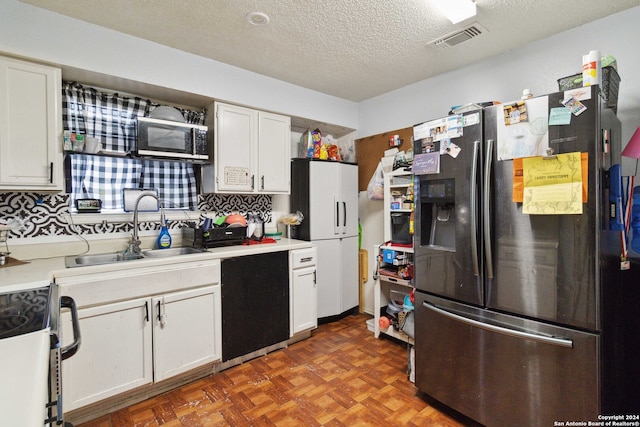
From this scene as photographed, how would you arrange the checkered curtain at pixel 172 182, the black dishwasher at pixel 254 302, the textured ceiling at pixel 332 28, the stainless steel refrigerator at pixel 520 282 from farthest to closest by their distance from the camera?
the checkered curtain at pixel 172 182 < the black dishwasher at pixel 254 302 < the textured ceiling at pixel 332 28 < the stainless steel refrigerator at pixel 520 282

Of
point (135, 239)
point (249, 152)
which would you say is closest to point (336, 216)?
point (249, 152)

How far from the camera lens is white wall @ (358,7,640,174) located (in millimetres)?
1896

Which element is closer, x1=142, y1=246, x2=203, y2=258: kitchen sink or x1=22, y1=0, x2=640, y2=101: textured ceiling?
x1=22, y1=0, x2=640, y2=101: textured ceiling

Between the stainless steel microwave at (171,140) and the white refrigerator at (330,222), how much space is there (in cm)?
104

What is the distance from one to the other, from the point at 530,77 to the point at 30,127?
11.3 ft

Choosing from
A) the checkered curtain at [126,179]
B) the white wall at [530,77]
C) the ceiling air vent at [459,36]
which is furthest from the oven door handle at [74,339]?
the white wall at [530,77]

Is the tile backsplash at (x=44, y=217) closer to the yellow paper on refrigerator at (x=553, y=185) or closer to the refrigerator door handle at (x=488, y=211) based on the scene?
the refrigerator door handle at (x=488, y=211)

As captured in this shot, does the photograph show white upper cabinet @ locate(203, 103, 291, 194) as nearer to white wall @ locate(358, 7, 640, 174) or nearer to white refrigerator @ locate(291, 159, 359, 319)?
white refrigerator @ locate(291, 159, 359, 319)

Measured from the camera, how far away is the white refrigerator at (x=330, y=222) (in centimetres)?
312

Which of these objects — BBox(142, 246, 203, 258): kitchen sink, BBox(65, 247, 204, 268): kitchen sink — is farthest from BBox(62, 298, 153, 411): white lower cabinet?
BBox(142, 246, 203, 258): kitchen sink

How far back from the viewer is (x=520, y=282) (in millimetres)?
1512

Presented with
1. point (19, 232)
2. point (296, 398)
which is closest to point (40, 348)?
point (296, 398)

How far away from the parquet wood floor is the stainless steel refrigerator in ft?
→ 0.85

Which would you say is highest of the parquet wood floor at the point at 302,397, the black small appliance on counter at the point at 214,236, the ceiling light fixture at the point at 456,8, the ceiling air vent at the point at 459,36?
the ceiling air vent at the point at 459,36
